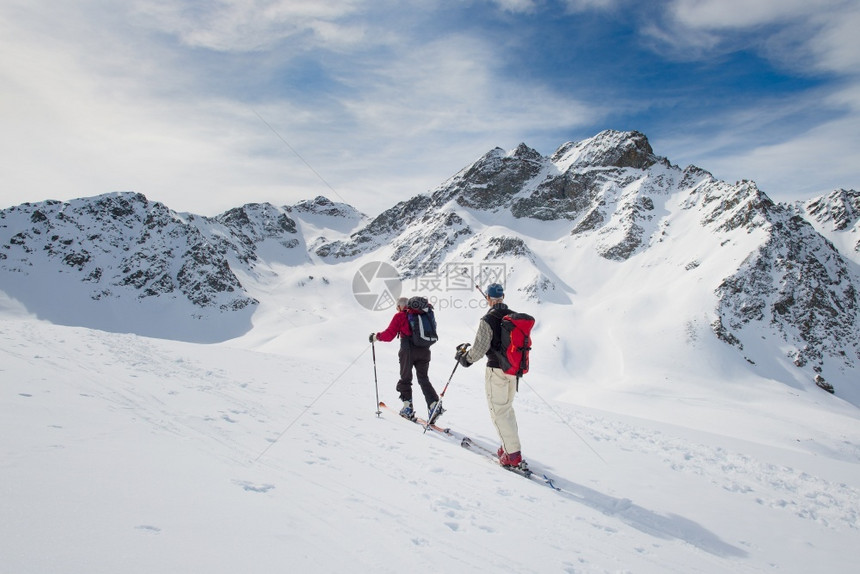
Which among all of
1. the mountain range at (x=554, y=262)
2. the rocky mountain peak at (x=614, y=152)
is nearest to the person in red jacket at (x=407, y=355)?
the mountain range at (x=554, y=262)

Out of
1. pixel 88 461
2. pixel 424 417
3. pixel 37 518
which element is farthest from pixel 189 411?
pixel 424 417

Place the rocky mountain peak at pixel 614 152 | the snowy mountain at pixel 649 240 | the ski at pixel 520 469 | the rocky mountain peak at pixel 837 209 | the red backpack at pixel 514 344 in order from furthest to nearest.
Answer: the rocky mountain peak at pixel 837 209
the rocky mountain peak at pixel 614 152
the snowy mountain at pixel 649 240
the red backpack at pixel 514 344
the ski at pixel 520 469

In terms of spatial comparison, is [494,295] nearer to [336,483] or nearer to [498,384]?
[498,384]

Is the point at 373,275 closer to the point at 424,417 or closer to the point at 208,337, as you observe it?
the point at 208,337

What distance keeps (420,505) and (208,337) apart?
97227 mm

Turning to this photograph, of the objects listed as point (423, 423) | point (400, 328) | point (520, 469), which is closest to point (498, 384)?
point (520, 469)

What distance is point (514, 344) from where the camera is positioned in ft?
22.1

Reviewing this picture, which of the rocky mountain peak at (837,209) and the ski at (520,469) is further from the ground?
the rocky mountain peak at (837,209)

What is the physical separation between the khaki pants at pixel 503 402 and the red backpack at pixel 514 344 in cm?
21

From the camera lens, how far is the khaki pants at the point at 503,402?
691 centimetres

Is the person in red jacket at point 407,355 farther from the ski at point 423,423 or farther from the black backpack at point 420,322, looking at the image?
the ski at point 423,423

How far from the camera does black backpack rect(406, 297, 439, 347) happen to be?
935cm

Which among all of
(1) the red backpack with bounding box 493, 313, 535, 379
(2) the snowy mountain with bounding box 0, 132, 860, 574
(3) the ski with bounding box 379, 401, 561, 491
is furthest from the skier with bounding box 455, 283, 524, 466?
(2) the snowy mountain with bounding box 0, 132, 860, 574

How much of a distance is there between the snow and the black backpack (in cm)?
182
